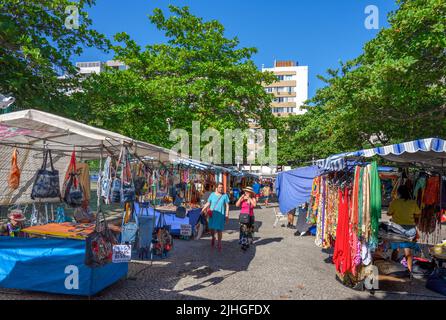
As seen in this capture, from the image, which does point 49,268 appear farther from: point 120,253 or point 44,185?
point 44,185

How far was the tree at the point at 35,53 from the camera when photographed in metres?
11.0

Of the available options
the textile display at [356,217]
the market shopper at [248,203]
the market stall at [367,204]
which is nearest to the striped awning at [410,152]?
the market stall at [367,204]

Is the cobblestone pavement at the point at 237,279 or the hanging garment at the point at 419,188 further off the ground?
the hanging garment at the point at 419,188

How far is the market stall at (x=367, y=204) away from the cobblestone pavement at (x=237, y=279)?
597 mm

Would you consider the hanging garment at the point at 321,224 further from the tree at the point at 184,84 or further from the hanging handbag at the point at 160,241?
the tree at the point at 184,84

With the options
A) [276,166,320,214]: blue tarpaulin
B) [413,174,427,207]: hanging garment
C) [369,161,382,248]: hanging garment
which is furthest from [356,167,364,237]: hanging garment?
[276,166,320,214]: blue tarpaulin

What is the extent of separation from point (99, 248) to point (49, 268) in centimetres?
87

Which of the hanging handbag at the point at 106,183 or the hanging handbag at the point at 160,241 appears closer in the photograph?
the hanging handbag at the point at 106,183

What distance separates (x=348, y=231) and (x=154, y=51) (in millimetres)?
18976

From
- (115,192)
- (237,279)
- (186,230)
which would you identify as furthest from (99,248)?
(186,230)

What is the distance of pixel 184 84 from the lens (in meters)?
19.8

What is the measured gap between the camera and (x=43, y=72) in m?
11.4

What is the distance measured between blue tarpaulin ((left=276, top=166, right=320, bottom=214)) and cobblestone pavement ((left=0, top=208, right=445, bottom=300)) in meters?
4.20

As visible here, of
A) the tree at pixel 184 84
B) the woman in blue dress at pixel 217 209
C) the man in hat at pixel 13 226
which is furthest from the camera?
the tree at pixel 184 84
